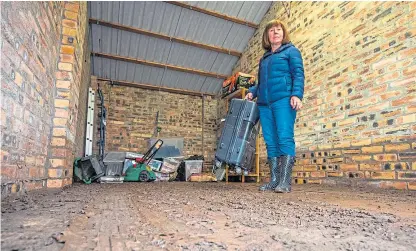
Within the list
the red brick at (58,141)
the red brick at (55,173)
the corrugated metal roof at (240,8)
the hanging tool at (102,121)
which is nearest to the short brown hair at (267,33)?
the red brick at (58,141)

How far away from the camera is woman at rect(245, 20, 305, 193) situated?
7.66ft

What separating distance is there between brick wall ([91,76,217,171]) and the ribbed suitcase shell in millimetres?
5200

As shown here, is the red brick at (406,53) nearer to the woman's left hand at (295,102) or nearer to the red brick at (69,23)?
the woman's left hand at (295,102)

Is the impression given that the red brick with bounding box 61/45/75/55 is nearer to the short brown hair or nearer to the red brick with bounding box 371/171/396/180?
the short brown hair

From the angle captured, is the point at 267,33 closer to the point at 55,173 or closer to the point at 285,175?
the point at 285,175

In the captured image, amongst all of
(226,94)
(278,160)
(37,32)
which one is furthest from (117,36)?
(278,160)

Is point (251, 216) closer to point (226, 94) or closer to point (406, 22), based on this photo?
point (406, 22)

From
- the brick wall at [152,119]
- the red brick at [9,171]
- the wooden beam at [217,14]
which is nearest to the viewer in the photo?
the red brick at [9,171]

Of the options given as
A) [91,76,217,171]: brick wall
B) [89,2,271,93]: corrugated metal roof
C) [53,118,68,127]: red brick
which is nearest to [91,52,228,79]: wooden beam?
[89,2,271,93]: corrugated metal roof

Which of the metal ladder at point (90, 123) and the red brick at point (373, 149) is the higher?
the metal ladder at point (90, 123)

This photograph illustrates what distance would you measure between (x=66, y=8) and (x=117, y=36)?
13.4ft

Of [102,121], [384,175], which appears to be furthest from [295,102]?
[102,121]

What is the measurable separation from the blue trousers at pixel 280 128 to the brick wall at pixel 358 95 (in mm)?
1352

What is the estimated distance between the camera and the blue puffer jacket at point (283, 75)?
2367 millimetres
